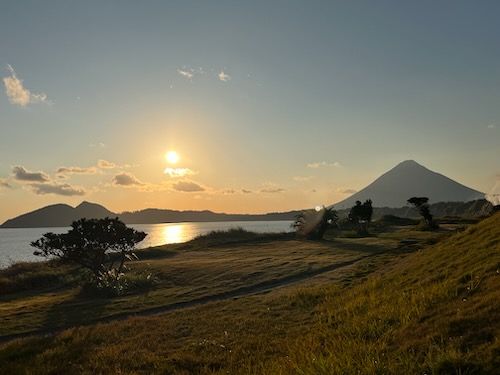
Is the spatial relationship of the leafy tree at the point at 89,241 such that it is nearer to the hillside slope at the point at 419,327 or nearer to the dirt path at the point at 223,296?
the dirt path at the point at 223,296

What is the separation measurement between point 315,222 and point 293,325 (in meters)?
51.2

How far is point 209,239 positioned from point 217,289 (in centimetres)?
4392

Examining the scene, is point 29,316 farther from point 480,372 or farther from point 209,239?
point 209,239

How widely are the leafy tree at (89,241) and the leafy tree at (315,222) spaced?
117 ft

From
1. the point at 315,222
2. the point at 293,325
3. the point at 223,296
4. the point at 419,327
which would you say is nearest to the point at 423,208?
the point at 315,222

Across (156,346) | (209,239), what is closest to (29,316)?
(156,346)

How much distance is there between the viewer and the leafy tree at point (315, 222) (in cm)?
6606

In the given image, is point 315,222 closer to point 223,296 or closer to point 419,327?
point 223,296

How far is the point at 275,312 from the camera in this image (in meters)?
19.7

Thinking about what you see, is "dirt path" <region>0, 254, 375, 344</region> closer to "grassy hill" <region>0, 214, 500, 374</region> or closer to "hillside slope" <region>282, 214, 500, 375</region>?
"grassy hill" <region>0, 214, 500, 374</region>

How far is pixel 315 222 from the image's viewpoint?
6706 centimetres

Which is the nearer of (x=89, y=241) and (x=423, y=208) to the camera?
(x=89, y=241)

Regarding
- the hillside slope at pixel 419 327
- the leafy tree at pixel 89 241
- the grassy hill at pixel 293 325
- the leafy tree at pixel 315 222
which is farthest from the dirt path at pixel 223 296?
the leafy tree at pixel 315 222

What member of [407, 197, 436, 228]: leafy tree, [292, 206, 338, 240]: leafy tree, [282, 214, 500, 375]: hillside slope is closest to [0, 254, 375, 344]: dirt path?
[282, 214, 500, 375]: hillside slope
